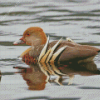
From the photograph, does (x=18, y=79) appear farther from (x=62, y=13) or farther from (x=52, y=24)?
(x=62, y=13)

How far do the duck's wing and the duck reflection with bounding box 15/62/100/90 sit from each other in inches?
7.9

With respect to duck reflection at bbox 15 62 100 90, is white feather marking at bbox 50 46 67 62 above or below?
above

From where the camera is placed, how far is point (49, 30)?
15.5 metres

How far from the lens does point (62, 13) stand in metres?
18.2

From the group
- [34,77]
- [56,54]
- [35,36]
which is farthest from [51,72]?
[35,36]

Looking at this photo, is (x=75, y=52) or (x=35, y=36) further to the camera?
(x=35, y=36)

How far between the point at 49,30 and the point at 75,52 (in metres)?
4.51

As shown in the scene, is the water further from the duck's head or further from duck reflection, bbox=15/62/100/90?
the duck's head

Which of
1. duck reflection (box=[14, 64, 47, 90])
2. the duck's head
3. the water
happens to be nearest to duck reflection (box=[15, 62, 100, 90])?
duck reflection (box=[14, 64, 47, 90])

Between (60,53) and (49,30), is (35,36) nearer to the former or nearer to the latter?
(60,53)

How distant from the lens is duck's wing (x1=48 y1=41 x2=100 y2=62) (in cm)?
1105

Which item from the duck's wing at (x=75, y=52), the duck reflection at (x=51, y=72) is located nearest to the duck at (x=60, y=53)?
the duck's wing at (x=75, y=52)

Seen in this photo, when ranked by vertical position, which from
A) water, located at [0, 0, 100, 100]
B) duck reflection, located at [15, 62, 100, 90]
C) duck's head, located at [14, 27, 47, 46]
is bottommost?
duck reflection, located at [15, 62, 100, 90]

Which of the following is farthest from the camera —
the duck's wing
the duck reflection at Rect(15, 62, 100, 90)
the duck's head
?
the duck's head
